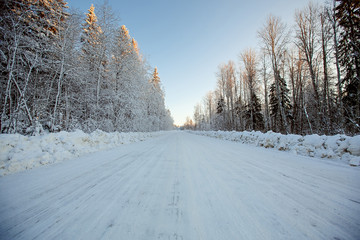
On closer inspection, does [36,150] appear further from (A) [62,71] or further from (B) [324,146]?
(B) [324,146]

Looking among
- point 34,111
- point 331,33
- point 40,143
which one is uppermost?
point 331,33

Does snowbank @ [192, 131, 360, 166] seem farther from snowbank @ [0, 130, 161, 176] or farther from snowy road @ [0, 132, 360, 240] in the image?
snowbank @ [0, 130, 161, 176]

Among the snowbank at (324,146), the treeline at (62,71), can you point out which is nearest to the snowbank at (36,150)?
the treeline at (62,71)

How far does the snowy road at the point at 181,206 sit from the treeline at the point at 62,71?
485 cm

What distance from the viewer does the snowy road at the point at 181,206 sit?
1060 millimetres

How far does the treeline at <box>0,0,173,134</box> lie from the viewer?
189 inches

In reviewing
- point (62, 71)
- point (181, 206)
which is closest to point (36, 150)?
point (181, 206)

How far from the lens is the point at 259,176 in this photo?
2.32 m

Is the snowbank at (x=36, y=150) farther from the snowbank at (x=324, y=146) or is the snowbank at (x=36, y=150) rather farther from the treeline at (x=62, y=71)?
the snowbank at (x=324, y=146)

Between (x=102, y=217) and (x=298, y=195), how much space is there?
7.58 ft

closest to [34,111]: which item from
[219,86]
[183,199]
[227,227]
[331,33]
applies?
[183,199]

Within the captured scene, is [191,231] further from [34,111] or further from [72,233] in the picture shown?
[34,111]

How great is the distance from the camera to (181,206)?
1.42 metres

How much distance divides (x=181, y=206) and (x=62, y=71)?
27.6 ft
